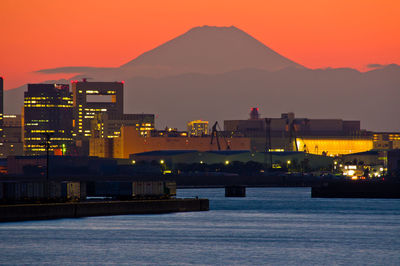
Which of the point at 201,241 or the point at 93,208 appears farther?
the point at 93,208

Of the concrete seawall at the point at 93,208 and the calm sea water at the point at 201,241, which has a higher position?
the concrete seawall at the point at 93,208

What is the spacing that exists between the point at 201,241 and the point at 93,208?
30.0 metres

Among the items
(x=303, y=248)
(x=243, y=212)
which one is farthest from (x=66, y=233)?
(x=243, y=212)

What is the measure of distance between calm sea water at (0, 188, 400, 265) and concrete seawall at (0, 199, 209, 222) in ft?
5.09

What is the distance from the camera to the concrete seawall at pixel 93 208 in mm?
105500

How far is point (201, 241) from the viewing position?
89.4 meters

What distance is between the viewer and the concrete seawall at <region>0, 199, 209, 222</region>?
105500 mm

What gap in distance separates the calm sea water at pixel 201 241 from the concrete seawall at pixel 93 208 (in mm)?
1550

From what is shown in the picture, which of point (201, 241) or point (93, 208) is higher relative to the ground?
point (93, 208)

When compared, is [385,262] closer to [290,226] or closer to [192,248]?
[192,248]

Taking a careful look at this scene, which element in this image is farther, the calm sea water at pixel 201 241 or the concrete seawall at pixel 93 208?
the concrete seawall at pixel 93 208

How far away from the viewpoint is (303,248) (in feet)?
274

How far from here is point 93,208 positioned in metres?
117

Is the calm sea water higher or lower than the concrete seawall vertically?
lower
